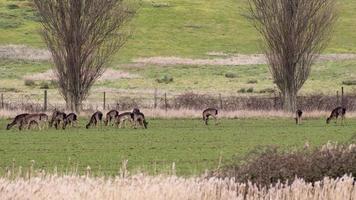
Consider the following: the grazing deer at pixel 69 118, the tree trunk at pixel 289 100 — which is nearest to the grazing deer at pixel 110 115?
the grazing deer at pixel 69 118

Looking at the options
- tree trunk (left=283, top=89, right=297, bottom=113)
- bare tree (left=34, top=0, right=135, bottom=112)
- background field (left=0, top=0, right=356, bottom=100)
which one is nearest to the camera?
bare tree (left=34, top=0, right=135, bottom=112)

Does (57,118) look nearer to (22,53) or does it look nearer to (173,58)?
(22,53)

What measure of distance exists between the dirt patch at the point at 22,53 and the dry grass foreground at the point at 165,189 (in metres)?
78.0

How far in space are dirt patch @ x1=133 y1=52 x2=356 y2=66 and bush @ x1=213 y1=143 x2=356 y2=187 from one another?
7402 centimetres

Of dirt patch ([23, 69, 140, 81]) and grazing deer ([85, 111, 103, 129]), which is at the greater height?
dirt patch ([23, 69, 140, 81])

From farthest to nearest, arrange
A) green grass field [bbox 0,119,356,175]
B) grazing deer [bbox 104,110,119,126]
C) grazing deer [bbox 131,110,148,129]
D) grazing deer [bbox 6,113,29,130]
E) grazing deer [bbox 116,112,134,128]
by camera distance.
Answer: grazing deer [bbox 104,110,119,126] → grazing deer [bbox 116,112,134,128] → grazing deer [bbox 131,110,148,129] → grazing deer [bbox 6,113,29,130] → green grass field [bbox 0,119,356,175]

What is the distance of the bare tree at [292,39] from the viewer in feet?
169

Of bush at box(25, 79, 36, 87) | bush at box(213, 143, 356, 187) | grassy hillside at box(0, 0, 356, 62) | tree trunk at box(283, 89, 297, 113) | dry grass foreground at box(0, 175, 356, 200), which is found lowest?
dry grass foreground at box(0, 175, 356, 200)

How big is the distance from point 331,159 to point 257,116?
1196 inches

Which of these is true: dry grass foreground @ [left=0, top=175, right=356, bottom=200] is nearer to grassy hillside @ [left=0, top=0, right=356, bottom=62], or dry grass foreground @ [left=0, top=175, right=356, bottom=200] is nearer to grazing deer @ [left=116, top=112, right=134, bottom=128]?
grazing deer @ [left=116, top=112, right=134, bottom=128]

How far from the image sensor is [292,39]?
169ft

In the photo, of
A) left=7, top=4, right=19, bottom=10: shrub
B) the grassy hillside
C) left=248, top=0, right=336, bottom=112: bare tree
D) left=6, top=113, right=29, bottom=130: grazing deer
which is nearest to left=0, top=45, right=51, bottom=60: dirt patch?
the grassy hillside

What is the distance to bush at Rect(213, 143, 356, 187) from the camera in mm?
15547

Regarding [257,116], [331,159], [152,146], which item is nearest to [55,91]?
[257,116]
